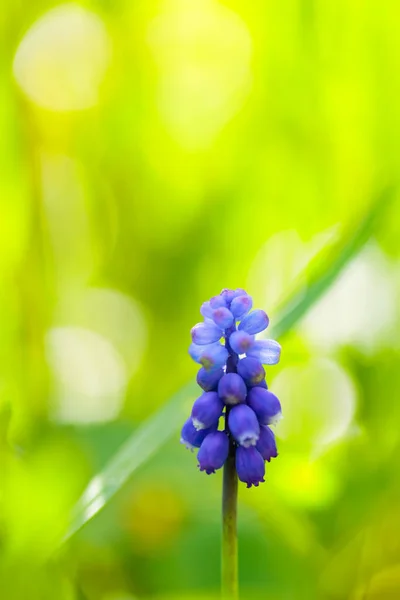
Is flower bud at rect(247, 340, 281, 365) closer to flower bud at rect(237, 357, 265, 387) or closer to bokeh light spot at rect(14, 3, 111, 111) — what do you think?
flower bud at rect(237, 357, 265, 387)

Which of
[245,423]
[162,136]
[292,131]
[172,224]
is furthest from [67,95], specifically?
[245,423]

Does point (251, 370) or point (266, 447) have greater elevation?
point (251, 370)

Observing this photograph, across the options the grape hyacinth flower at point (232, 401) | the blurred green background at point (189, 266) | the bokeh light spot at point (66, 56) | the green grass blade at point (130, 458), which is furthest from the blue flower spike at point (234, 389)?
the bokeh light spot at point (66, 56)

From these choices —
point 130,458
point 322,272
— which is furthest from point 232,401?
point 322,272

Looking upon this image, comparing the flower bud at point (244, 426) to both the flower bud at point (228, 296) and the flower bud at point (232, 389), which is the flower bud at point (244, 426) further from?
the flower bud at point (228, 296)

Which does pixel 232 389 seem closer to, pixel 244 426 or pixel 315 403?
pixel 244 426

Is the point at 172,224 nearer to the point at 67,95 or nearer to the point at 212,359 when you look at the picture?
the point at 67,95

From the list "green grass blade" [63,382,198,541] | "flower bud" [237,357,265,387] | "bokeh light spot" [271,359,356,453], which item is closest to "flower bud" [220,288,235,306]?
"flower bud" [237,357,265,387]
